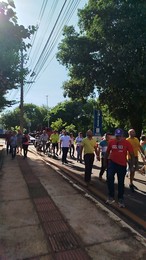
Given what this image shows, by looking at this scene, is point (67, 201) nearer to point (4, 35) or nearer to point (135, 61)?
point (4, 35)

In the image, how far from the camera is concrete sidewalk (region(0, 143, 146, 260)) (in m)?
4.59

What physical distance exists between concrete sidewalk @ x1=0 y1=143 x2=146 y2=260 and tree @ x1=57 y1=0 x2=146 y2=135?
12469 millimetres

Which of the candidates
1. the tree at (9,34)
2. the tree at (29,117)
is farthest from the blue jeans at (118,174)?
the tree at (29,117)

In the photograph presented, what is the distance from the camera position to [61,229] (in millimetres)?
5602

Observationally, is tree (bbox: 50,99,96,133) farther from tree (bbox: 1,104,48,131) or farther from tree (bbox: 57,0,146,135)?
tree (bbox: 57,0,146,135)

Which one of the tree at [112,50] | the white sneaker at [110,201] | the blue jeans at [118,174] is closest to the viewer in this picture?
the blue jeans at [118,174]

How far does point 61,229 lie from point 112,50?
52.7ft

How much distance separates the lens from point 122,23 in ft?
63.6

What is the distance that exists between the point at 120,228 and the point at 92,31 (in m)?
17.6

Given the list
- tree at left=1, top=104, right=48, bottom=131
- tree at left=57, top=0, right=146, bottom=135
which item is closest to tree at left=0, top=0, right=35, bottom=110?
tree at left=57, top=0, right=146, bottom=135

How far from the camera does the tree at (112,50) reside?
760 inches

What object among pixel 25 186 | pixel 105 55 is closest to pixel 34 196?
pixel 25 186

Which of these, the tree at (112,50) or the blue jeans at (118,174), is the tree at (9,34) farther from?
the blue jeans at (118,174)

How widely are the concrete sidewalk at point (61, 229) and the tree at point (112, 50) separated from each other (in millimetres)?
12469
